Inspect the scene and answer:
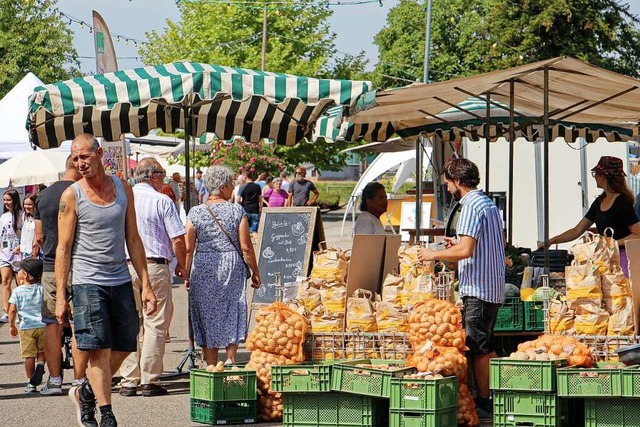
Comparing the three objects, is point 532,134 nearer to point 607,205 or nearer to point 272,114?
point 272,114

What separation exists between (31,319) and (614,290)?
516cm

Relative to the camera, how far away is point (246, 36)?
174 feet

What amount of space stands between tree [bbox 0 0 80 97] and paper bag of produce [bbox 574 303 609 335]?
39716 millimetres

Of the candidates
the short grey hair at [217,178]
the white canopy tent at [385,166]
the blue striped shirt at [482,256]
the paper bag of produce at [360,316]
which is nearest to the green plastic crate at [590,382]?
the blue striped shirt at [482,256]

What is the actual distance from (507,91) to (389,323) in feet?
14.2

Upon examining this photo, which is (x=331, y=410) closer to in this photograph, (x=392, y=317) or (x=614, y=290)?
(x=392, y=317)

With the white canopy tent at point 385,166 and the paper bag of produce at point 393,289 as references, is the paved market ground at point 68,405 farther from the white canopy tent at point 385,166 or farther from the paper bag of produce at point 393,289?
the white canopy tent at point 385,166

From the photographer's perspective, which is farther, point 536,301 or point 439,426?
point 536,301

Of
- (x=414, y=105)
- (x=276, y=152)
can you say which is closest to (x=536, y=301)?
(x=414, y=105)

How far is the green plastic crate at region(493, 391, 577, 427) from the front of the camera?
26.2 ft

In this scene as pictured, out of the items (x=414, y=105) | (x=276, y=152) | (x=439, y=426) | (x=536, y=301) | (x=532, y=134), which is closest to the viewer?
(x=439, y=426)

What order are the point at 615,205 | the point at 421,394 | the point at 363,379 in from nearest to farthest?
the point at 421,394 < the point at 363,379 < the point at 615,205

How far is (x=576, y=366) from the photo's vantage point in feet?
26.7

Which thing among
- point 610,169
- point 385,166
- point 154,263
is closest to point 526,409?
point 610,169
